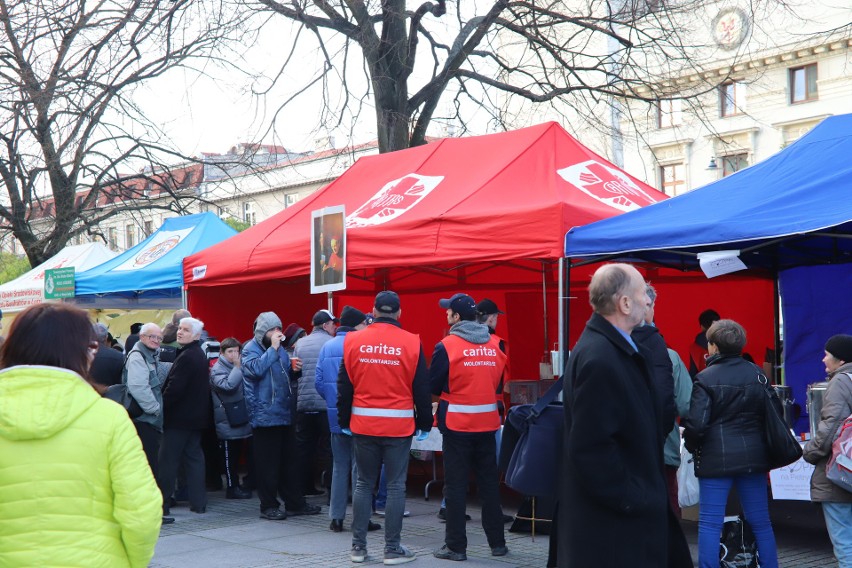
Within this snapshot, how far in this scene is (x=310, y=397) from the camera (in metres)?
8.43

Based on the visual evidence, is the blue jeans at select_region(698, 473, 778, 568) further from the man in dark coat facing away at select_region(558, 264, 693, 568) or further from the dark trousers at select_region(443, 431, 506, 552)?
the man in dark coat facing away at select_region(558, 264, 693, 568)

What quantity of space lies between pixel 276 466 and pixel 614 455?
18.9 feet

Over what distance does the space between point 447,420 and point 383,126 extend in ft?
29.1

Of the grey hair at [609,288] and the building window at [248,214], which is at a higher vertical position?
the building window at [248,214]

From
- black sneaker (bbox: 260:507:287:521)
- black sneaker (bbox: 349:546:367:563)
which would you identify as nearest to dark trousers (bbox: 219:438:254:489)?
black sneaker (bbox: 260:507:287:521)

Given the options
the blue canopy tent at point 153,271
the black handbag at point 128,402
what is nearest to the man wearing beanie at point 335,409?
the black handbag at point 128,402

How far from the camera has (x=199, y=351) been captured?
895 centimetres

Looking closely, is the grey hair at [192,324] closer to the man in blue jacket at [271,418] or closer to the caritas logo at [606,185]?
the man in blue jacket at [271,418]

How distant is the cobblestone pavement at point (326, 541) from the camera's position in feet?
22.4

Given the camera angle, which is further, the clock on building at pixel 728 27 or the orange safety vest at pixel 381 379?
→ the clock on building at pixel 728 27

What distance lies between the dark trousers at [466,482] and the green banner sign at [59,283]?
904 cm

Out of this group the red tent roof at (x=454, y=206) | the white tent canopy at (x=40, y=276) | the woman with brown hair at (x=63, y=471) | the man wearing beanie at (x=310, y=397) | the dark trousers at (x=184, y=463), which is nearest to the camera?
the woman with brown hair at (x=63, y=471)

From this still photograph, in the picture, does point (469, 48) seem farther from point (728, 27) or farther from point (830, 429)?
point (728, 27)

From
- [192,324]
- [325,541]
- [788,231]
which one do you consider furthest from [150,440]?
[788,231]
